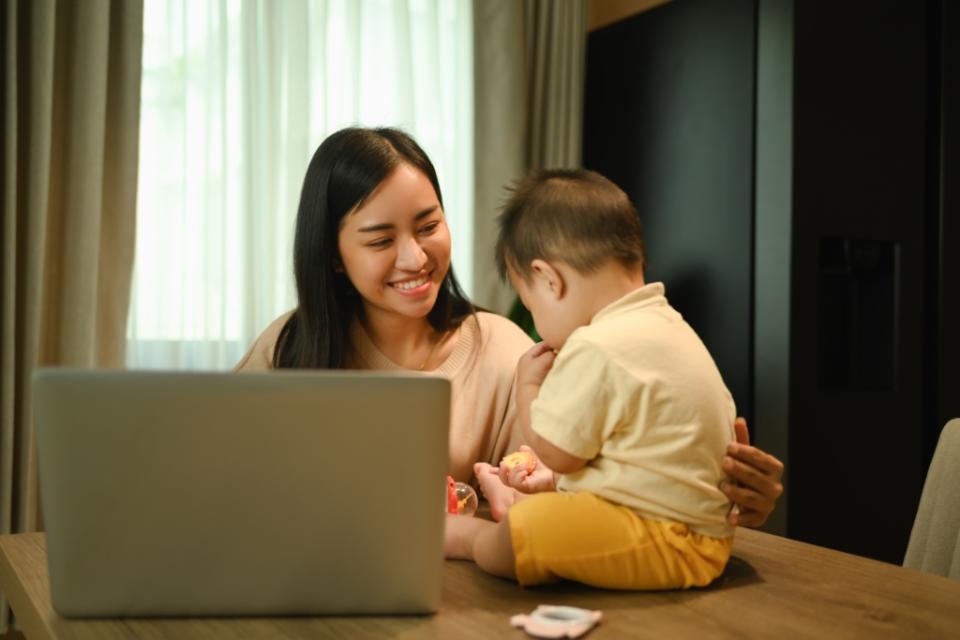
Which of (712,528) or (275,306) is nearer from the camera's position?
(712,528)

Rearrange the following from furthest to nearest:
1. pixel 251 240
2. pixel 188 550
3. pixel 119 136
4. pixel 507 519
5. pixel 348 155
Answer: pixel 251 240 → pixel 119 136 → pixel 348 155 → pixel 507 519 → pixel 188 550

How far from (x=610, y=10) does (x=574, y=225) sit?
275 centimetres

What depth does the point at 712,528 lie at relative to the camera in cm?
95

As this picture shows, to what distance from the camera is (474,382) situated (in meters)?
1.84

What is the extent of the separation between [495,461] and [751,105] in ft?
4.56

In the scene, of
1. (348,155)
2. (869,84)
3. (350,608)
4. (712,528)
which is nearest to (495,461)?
(348,155)

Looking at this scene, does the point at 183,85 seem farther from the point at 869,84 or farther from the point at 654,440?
the point at 654,440

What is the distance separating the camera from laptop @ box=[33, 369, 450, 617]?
758mm

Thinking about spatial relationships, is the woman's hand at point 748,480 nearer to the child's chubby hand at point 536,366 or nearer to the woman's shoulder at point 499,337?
the child's chubby hand at point 536,366

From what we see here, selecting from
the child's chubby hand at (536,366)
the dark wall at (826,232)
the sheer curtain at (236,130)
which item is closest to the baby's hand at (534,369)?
the child's chubby hand at (536,366)

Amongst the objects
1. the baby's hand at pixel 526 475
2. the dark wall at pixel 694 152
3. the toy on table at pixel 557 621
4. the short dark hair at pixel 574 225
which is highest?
the dark wall at pixel 694 152

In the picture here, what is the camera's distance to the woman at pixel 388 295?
1.72 meters

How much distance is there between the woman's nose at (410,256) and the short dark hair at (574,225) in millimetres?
589

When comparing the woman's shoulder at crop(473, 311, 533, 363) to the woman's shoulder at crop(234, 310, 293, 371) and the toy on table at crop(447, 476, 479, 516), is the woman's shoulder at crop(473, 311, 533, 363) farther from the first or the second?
the toy on table at crop(447, 476, 479, 516)
